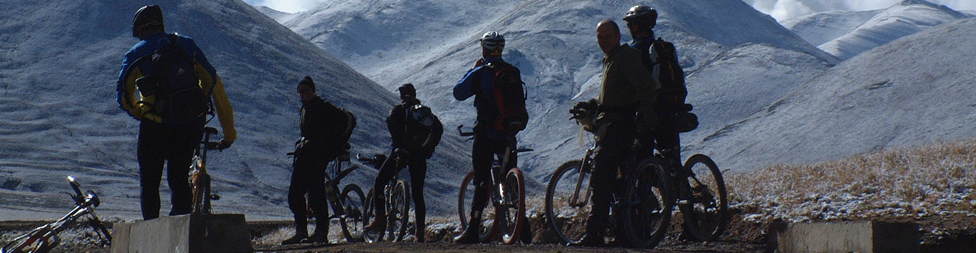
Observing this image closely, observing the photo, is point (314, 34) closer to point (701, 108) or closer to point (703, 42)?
point (703, 42)

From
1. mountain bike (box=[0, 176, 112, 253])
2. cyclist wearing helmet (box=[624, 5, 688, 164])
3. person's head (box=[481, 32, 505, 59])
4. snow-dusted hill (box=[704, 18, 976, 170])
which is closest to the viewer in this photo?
cyclist wearing helmet (box=[624, 5, 688, 164])

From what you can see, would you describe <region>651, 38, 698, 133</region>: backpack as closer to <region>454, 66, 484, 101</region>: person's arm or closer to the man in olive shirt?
the man in olive shirt

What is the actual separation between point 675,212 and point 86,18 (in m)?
66.3

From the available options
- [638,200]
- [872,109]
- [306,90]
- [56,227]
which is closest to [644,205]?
[638,200]

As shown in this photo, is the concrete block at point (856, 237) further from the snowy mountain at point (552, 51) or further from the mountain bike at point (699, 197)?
the snowy mountain at point (552, 51)

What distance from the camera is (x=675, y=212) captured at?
34.1 ft

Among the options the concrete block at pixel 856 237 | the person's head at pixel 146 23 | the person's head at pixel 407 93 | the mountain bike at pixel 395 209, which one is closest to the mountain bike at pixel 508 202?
the mountain bike at pixel 395 209

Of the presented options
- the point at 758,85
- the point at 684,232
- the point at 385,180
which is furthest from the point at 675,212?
the point at 758,85

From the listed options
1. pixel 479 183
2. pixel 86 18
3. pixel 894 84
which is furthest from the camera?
pixel 86 18

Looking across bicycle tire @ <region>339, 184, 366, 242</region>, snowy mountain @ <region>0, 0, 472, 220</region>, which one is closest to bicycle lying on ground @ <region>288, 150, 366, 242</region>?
bicycle tire @ <region>339, 184, 366, 242</region>

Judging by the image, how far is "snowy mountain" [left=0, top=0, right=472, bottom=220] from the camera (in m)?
46.3

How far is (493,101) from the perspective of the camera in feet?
29.2

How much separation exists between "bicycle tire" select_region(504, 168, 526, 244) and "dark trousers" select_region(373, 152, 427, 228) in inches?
53.7

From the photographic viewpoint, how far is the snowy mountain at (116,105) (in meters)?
46.3
